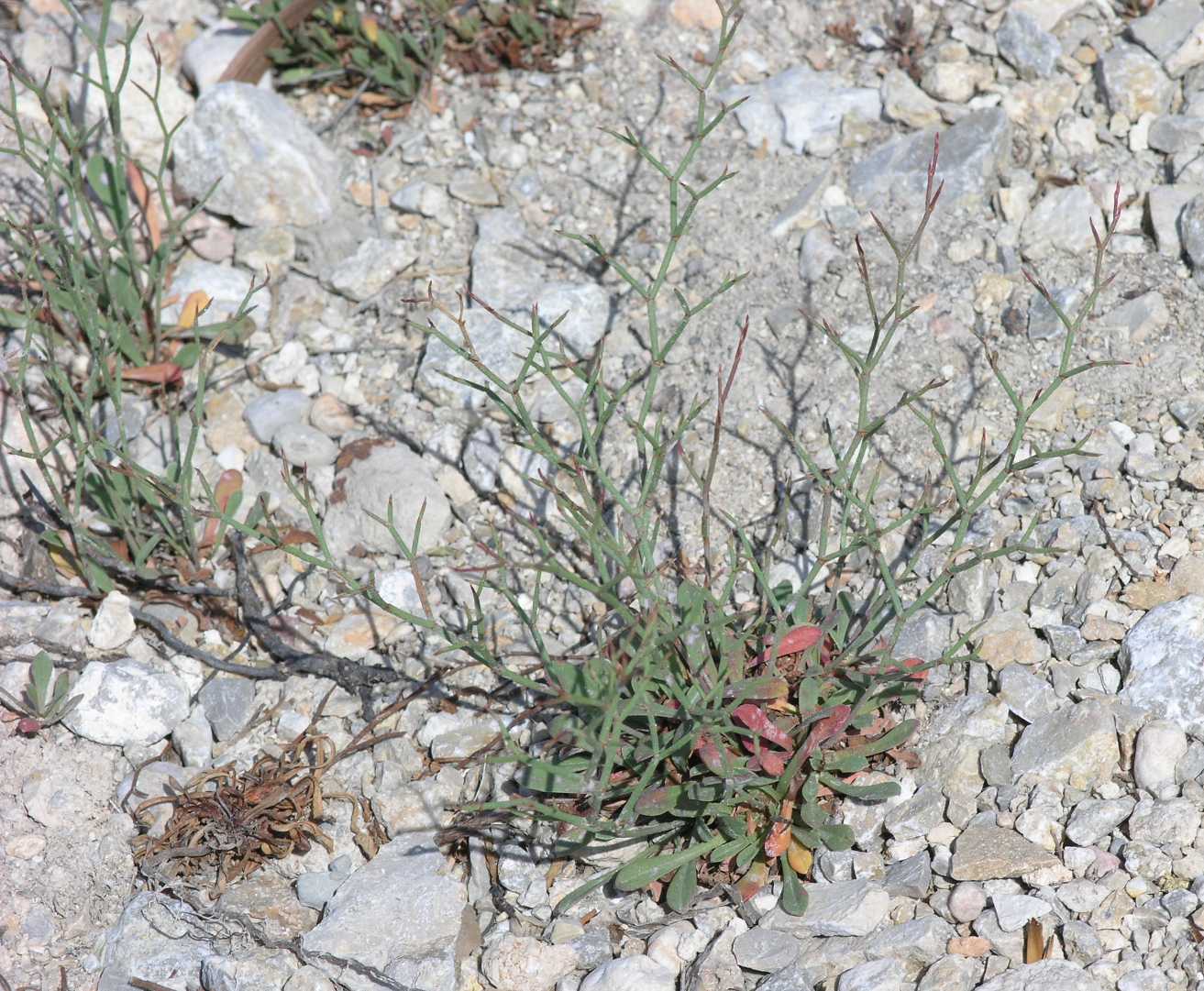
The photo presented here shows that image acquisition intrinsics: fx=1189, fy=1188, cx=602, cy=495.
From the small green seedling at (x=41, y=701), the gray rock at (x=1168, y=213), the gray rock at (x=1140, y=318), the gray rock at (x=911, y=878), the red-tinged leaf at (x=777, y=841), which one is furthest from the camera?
the gray rock at (x=1168, y=213)

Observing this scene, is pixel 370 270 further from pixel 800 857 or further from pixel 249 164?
pixel 800 857

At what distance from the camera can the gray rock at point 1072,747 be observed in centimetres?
254

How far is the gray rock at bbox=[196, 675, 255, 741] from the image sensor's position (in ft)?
10.1

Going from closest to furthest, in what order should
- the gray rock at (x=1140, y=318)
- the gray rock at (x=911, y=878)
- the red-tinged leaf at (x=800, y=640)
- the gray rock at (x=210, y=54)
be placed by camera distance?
the gray rock at (x=911, y=878), the red-tinged leaf at (x=800, y=640), the gray rock at (x=1140, y=318), the gray rock at (x=210, y=54)

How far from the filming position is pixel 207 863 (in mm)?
2828

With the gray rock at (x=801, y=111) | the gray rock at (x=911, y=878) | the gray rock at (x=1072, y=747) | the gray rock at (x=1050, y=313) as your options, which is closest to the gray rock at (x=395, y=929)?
the gray rock at (x=911, y=878)

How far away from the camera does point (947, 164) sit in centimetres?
→ 353

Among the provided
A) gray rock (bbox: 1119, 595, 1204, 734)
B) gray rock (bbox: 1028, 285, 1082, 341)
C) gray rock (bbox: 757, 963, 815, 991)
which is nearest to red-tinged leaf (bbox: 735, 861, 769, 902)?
gray rock (bbox: 757, 963, 815, 991)

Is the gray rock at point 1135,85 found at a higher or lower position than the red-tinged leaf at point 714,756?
higher

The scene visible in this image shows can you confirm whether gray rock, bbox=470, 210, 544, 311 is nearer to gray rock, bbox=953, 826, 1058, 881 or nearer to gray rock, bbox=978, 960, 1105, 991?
gray rock, bbox=953, 826, 1058, 881

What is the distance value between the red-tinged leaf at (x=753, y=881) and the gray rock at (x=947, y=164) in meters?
2.00

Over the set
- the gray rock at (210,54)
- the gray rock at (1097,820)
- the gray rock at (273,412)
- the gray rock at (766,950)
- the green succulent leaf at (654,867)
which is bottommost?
the gray rock at (766,950)

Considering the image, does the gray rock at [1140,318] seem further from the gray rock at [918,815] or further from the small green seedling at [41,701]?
the small green seedling at [41,701]

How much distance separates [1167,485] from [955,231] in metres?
1.00
